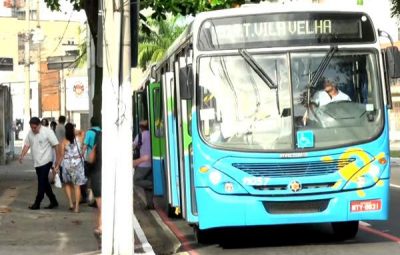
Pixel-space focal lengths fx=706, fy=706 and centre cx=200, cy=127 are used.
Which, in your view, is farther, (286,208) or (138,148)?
(138,148)

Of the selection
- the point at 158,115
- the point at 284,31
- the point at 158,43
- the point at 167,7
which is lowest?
the point at 158,115

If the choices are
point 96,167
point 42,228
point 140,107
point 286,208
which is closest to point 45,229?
point 42,228

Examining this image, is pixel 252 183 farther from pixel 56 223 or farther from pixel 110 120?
pixel 56 223

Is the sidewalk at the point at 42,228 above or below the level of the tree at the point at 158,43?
below

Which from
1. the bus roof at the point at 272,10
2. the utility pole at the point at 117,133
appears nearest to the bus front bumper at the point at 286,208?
the utility pole at the point at 117,133

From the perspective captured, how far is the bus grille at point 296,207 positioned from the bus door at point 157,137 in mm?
4206

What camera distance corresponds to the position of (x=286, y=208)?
8680 millimetres

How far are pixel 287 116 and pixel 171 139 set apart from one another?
2.56m

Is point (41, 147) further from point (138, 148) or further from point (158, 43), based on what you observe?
point (158, 43)

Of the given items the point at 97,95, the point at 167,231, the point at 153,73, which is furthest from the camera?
the point at 97,95

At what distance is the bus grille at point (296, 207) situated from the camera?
866 centimetres

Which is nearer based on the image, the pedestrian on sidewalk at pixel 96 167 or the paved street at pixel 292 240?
the paved street at pixel 292 240

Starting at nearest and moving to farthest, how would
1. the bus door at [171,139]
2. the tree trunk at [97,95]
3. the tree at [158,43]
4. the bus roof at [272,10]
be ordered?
the bus roof at [272,10]
the bus door at [171,139]
the tree trunk at [97,95]
the tree at [158,43]

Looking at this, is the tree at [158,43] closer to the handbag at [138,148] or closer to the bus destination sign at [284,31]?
the handbag at [138,148]
